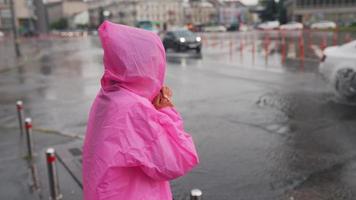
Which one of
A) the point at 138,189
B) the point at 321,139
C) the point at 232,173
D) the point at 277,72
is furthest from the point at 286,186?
the point at 277,72

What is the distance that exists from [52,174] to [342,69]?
7113 millimetres

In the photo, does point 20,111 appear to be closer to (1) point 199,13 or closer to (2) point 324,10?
(2) point 324,10

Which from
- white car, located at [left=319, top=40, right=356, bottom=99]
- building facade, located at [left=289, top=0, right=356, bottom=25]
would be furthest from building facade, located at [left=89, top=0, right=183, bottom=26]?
white car, located at [left=319, top=40, right=356, bottom=99]

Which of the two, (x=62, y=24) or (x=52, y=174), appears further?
(x=62, y=24)

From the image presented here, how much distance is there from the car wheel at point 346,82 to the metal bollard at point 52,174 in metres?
6.84

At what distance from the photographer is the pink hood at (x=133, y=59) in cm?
211

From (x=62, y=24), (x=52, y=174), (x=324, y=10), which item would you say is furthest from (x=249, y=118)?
(x=62, y=24)

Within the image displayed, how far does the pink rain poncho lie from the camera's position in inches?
80.6

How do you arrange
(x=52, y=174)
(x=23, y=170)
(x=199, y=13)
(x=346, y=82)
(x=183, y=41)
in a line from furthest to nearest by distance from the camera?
(x=199, y=13)
(x=183, y=41)
(x=346, y=82)
(x=23, y=170)
(x=52, y=174)

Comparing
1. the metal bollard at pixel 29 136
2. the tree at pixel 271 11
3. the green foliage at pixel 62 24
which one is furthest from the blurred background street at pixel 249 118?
the green foliage at pixel 62 24

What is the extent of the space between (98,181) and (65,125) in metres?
6.35

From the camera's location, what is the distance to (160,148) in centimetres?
204

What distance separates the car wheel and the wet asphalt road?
0.77 ft

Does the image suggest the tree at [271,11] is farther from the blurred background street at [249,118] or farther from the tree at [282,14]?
the blurred background street at [249,118]
